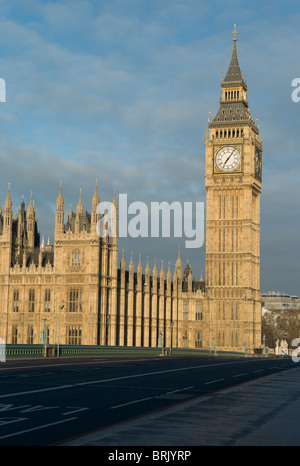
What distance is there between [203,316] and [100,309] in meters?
31.6

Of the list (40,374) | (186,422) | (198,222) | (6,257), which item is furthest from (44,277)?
(186,422)

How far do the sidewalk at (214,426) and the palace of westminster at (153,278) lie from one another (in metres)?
67.7

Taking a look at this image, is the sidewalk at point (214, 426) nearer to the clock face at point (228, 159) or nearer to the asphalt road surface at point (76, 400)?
the asphalt road surface at point (76, 400)

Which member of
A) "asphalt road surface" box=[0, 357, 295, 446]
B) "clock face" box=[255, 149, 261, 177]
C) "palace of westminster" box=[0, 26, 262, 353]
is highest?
"clock face" box=[255, 149, 261, 177]

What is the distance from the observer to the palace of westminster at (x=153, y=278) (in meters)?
91.8

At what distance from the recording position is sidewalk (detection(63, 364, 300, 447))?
48.3ft

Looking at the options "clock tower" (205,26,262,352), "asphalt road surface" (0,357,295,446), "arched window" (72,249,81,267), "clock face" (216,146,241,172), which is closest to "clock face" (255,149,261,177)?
"clock tower" (205,26,262,352)

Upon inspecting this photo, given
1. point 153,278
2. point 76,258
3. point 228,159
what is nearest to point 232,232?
point 228,159

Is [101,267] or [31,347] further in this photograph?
[101,267]

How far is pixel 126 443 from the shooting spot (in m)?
14.3

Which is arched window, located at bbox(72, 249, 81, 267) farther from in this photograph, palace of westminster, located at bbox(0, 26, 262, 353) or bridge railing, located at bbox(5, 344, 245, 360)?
bridge railing, located at bbox(5, 344, 245, 360)
